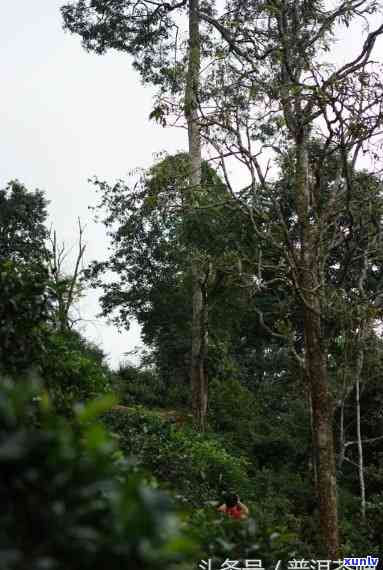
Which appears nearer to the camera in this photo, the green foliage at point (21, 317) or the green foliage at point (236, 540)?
the green foliage at point (236, 540)

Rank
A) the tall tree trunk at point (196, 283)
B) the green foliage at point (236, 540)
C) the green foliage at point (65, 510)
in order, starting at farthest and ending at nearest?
the tall tree trunk at point (196, 283)
the green foliage at point (236, 540)
the green foliage at point (65, 510)

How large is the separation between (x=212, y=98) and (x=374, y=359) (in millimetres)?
5886

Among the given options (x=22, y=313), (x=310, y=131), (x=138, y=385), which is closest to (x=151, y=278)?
(x=138, y=385)

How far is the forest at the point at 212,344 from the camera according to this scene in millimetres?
1565

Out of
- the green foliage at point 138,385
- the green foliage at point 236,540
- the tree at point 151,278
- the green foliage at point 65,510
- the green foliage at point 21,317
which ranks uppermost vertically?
the tree at point 151,278

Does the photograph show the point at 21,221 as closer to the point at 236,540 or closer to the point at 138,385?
the point at 138,385

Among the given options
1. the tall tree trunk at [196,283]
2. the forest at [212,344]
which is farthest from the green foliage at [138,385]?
the tall tree trunk at [196,283]

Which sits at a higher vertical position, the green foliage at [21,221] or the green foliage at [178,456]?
the green foliage at [21,221]

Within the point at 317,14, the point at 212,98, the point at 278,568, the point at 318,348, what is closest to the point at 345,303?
the point at 318,348

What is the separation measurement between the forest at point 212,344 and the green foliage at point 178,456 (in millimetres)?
44

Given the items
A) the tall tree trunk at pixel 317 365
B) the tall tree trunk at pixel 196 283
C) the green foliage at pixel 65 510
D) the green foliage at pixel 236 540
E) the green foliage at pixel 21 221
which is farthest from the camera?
the green foliage at pixel 21 221

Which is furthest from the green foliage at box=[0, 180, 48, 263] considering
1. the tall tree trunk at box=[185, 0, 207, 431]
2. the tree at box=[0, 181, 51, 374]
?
the tree at box=[0, 181, 51, 374]

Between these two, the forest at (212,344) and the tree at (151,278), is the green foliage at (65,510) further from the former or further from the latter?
the tree at (151,278)

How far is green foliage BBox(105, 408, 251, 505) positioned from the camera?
29.8 feet
